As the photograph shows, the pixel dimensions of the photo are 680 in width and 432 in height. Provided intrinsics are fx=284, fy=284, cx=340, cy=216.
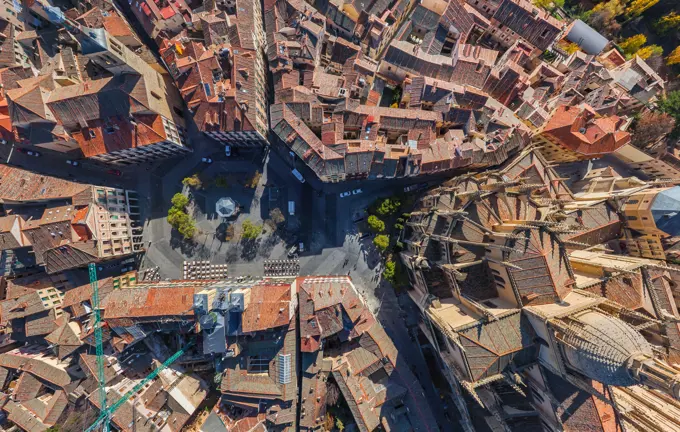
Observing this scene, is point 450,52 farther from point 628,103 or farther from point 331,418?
point 331,418

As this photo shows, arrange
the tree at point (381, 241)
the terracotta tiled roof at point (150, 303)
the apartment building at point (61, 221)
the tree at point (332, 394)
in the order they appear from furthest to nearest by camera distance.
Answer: the tree at point (381, 241), the tree at point (332, 394), the apartment building at point (61, 221), the terracotta tiled roof at point (150, 303)

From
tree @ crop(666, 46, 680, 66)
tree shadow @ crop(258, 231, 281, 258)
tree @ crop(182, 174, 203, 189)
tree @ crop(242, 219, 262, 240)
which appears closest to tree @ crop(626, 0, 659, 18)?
tree @ crop(666, 46, 680, 66)

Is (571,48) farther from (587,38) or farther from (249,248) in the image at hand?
(249,248)

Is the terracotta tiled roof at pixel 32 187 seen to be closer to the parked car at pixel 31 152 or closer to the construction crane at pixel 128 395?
the parked car at pixel 31 152

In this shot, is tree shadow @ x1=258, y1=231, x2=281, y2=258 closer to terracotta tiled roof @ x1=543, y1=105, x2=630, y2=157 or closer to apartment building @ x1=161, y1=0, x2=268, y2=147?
apartment building @ x1=161, y1=0, x2=268, y2=147

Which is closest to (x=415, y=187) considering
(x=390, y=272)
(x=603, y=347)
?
(x=390, y=272)

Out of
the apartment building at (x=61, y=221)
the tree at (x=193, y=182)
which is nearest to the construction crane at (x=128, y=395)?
the apartment building at (x=61, y=221)
